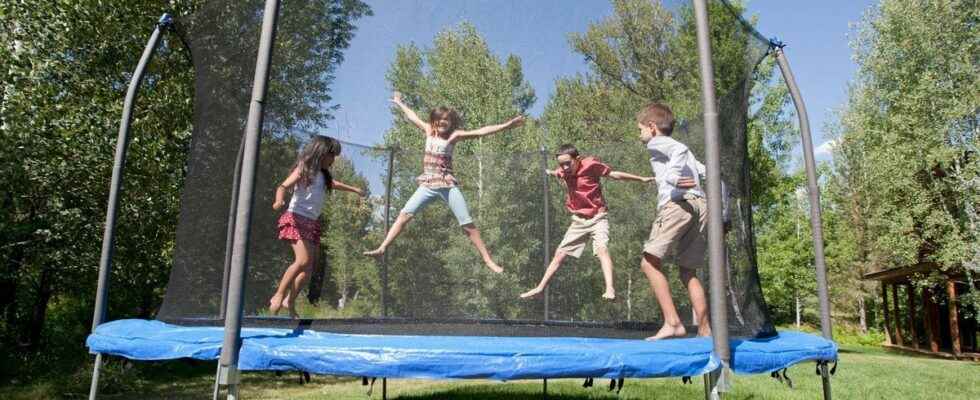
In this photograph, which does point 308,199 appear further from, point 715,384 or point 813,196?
point 813,196

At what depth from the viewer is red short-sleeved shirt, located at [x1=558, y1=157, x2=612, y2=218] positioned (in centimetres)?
346

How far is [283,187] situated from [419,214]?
2.72 ft

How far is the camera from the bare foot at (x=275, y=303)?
3.09 m

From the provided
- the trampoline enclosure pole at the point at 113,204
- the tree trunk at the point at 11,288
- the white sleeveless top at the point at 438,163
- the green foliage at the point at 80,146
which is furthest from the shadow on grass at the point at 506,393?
the tree trunk at the point at 11,288

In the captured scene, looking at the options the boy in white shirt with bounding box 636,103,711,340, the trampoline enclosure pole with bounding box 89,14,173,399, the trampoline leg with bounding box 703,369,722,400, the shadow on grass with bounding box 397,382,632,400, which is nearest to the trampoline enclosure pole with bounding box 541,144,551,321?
the boy in white shirt with bounding box 636,103,711,340

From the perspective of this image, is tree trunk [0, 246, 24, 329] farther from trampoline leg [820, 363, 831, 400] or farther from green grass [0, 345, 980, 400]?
trampoline leg [820, 363, 831, 400]

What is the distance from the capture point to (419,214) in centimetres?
360

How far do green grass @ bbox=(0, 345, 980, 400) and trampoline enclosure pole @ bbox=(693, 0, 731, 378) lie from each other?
2809 millimetres

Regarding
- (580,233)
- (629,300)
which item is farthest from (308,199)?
(629,300)

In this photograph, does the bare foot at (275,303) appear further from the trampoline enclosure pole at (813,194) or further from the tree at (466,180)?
the trampoline enclosure pole at (813,194)

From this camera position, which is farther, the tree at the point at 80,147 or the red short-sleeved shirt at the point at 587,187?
the tree at the point at 80,147

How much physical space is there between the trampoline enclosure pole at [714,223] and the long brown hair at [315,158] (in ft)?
6.75

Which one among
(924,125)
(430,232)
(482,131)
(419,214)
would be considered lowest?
(430,232)

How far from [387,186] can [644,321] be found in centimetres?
168
